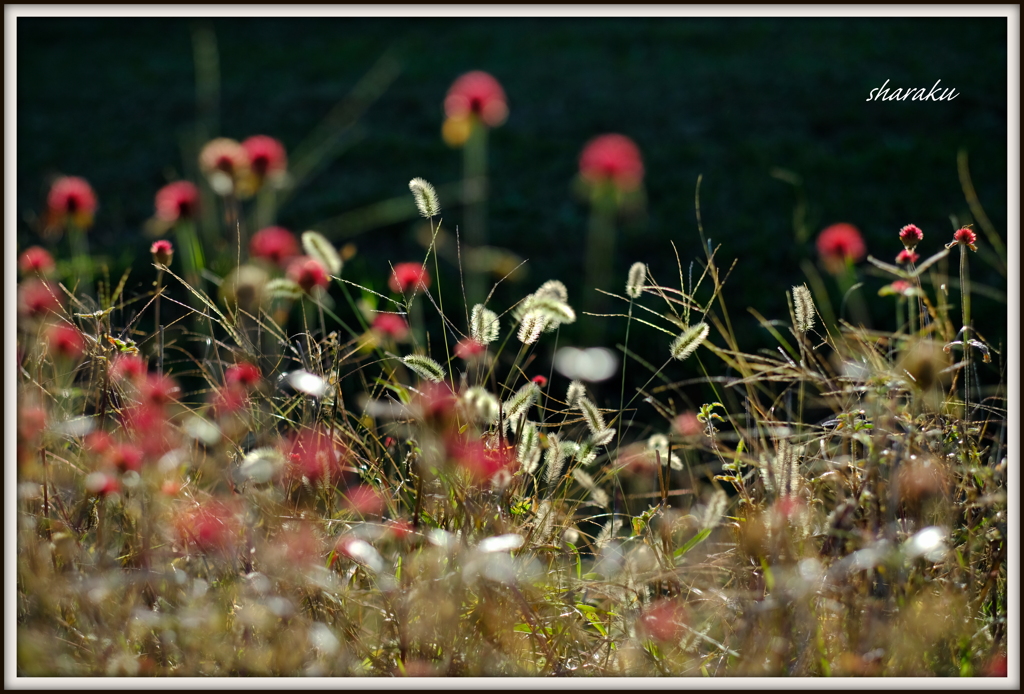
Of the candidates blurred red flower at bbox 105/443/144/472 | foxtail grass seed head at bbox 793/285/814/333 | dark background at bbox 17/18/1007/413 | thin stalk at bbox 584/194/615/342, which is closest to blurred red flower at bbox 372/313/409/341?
blurred red flower at bbox 105/443/144/472

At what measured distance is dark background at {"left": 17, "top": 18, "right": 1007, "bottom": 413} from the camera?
408 cm

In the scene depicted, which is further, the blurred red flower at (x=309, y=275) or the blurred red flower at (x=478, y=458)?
the blurred red flower at (x=309, y=275)

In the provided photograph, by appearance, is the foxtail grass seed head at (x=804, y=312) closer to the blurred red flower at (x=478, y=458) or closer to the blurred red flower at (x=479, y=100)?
the blurred red flower at (x=478, y=458)

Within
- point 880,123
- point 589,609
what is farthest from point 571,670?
point 880,123

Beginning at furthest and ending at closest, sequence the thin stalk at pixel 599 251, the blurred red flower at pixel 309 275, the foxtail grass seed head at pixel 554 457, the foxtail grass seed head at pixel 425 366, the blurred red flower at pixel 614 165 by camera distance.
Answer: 1. the thin stalk at pixel 599 251
2. the blurred red flower at pixel 614 165
3. the blurred red flower at pixel 309 275
4. the foxtail grass seed head at pixel 554 457
5. the foxtail grass seed head at pixel 425 366

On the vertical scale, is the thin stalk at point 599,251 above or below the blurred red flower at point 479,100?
below

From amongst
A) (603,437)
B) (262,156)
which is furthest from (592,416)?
(262,156)

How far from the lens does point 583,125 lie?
5.88 metres

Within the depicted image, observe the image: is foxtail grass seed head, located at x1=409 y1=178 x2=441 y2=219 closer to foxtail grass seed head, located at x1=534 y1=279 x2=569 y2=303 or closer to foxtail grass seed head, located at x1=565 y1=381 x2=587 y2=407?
foxtail grass seed head, located at x1=534 y1=279 x2=569 y2=303

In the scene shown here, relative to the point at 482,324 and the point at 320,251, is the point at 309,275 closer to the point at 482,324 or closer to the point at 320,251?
the point at 320,251

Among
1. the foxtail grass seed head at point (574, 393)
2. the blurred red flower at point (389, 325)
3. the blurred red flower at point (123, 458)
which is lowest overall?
the blurred red flower at point (123, 458)

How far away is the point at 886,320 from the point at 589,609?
2370 millimetres

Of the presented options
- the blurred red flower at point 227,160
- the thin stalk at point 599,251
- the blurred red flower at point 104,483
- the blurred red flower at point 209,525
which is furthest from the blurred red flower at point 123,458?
the thin stalk at point 599,251

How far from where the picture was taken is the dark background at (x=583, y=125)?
4082 mm
